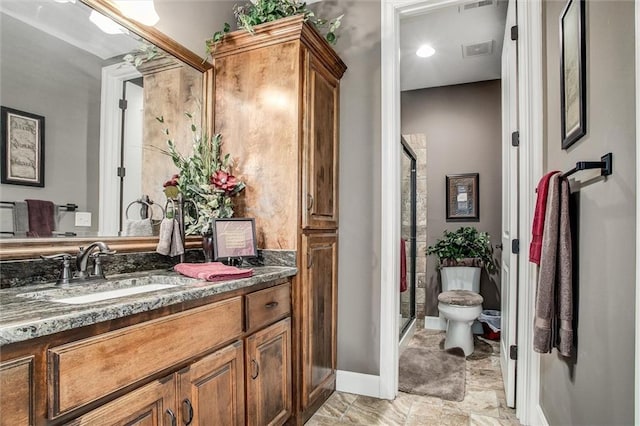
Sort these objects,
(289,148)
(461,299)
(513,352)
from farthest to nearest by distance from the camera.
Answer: (461,299)
(513,352)
(289,148)

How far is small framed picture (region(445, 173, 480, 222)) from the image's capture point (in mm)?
4031

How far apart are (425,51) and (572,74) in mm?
2179

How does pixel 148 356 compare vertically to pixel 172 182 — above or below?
below

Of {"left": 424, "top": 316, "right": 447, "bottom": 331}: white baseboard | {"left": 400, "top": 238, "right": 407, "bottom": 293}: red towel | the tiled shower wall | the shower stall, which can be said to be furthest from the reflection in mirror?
{"left": 424, "top": 316, "right": 447, "bottom": 331}: white baseboard

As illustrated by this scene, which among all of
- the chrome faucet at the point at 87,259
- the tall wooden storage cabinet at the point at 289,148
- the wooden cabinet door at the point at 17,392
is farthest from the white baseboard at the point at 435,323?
the wooden cabinet door at the point at 17,392

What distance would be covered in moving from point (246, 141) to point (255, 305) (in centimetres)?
96

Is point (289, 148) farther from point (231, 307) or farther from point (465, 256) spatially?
point (465, 256)

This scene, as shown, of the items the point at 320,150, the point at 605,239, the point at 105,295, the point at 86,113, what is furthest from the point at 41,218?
the point at 605,239

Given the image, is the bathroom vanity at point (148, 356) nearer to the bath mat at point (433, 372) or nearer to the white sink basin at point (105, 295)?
the white sink basin at point (105, 295)

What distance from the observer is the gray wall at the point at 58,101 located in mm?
1290

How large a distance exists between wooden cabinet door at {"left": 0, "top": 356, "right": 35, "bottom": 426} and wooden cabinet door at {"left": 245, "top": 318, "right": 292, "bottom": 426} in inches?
32.9

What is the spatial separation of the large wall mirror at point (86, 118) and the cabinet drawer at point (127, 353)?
579mm

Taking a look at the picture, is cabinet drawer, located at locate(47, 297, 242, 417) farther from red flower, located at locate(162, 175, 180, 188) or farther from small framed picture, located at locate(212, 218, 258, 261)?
red flower, located at locate(162, 175, 180, 188)

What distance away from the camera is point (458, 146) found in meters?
4.11
